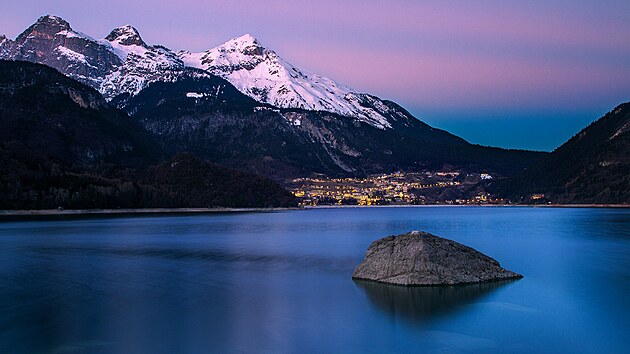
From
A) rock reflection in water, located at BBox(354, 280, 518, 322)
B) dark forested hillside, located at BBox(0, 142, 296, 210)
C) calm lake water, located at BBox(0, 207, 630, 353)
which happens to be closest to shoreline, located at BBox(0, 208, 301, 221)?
dark forested hillside, located at BBox(0, 142, 296, 210)

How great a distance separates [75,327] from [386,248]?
53.7 ft

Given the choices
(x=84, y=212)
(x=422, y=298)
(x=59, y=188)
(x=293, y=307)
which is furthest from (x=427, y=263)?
(x=59, y=188)

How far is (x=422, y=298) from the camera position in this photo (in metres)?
31.7

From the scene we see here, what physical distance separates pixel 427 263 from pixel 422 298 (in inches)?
128

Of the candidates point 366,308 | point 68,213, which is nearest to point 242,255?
point 366,308

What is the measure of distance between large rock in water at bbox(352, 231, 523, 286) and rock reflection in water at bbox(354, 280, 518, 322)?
0.41m

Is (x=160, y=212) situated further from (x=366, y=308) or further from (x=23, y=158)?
(x=366, y=308)

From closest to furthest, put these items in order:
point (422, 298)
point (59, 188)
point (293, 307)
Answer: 1. point (422, 298)
2. point (293, 307)
3. point (59, 188)

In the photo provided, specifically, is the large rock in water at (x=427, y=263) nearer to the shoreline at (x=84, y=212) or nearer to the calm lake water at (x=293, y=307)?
the calm lake water at (x=293, y=307)

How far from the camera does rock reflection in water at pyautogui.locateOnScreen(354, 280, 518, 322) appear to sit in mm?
29422

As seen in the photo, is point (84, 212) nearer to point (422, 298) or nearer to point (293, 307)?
point (293, 307)

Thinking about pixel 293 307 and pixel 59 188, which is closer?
pixel 293 307

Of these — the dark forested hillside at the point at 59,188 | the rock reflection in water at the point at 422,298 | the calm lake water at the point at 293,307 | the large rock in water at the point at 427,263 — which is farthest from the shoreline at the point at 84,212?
the rock reflection in water at the point at 422,298

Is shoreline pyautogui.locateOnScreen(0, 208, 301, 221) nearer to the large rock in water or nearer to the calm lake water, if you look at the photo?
the calm lake water
